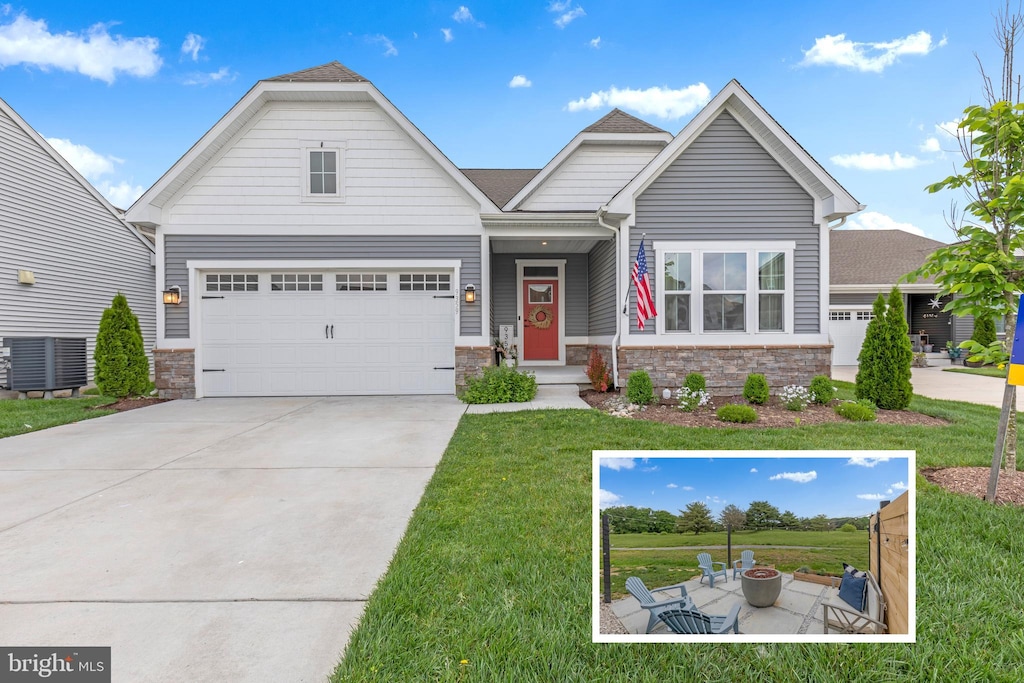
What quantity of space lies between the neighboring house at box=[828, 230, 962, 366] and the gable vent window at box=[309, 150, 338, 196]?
45.3 ft

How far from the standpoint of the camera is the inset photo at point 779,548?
1.28 metres

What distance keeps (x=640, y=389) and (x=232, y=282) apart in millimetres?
7264

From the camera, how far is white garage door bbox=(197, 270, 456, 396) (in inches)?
342

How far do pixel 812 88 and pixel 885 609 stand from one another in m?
18.3

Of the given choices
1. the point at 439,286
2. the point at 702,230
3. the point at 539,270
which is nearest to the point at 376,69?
the point at 539,270

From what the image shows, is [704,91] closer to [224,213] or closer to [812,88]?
[812,88]

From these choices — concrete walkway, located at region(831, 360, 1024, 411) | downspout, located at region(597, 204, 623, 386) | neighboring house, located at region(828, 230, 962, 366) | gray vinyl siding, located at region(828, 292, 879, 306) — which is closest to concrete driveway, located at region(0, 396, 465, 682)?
downspout, located at region(597, 204, 623, 386)

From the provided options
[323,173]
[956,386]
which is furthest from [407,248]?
[956,386]

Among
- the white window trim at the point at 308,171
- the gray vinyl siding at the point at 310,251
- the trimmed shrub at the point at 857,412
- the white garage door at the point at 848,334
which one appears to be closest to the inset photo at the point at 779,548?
the trimmed shrub at the point at 857,412

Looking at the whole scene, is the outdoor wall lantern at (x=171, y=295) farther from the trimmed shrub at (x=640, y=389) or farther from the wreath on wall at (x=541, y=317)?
the trimmed shrub at (x=640, y=389)

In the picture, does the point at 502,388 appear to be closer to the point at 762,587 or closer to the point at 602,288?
the point at 602,288

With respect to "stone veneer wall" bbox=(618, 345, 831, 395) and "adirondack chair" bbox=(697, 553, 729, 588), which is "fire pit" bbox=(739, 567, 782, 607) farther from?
"stone veneer wall" bbox=(618, 345, 831, 395)

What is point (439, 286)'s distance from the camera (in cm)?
885

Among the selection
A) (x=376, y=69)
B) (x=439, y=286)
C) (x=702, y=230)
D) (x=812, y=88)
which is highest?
(x=376, y=69)
